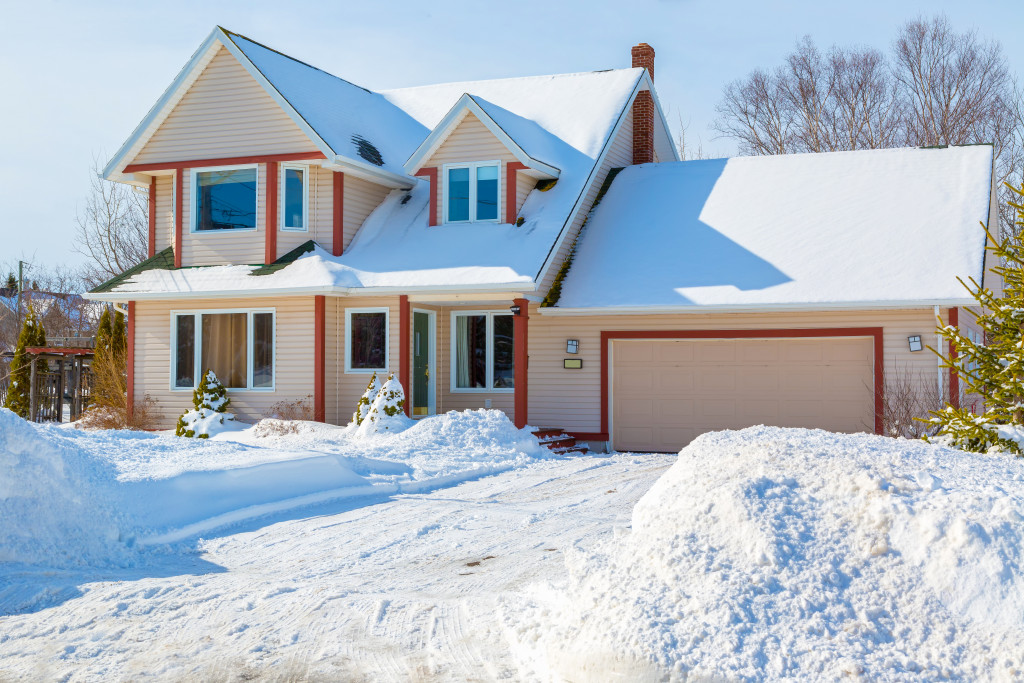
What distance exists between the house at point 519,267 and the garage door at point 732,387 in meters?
0.04

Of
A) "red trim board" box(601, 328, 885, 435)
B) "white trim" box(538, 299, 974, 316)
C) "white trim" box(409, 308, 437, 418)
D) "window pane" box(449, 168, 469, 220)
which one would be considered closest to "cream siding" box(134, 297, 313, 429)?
"white trim" box(409, 308, 437, 418)

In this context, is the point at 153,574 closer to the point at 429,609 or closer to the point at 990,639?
the point at 429,609

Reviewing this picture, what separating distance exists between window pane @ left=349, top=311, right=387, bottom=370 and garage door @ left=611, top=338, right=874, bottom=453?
4385 mm

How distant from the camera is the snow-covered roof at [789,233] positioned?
55.7ft

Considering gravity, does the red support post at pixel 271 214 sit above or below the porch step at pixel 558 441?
above

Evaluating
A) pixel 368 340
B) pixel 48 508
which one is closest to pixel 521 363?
pixel 368 340

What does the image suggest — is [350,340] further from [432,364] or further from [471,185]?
[471,185]

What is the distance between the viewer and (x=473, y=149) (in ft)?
62.6

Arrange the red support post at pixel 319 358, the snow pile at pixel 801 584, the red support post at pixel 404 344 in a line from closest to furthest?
the snow pile at pixel 801 584
the red support post at pixel 404 344
the red support post at pixel 319 358

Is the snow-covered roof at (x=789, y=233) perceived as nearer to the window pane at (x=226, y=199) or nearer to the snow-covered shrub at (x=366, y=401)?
the snow-covered shrub at (x=366, y=401)

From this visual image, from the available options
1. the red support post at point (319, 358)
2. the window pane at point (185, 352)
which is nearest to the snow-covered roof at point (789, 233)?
the red support post at point (319, 358)

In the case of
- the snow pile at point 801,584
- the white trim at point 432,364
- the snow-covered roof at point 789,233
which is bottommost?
the snow pile at point 801,584

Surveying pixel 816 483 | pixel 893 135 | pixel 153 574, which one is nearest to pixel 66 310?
pixel 893 135

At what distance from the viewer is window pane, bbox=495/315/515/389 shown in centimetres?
1964
